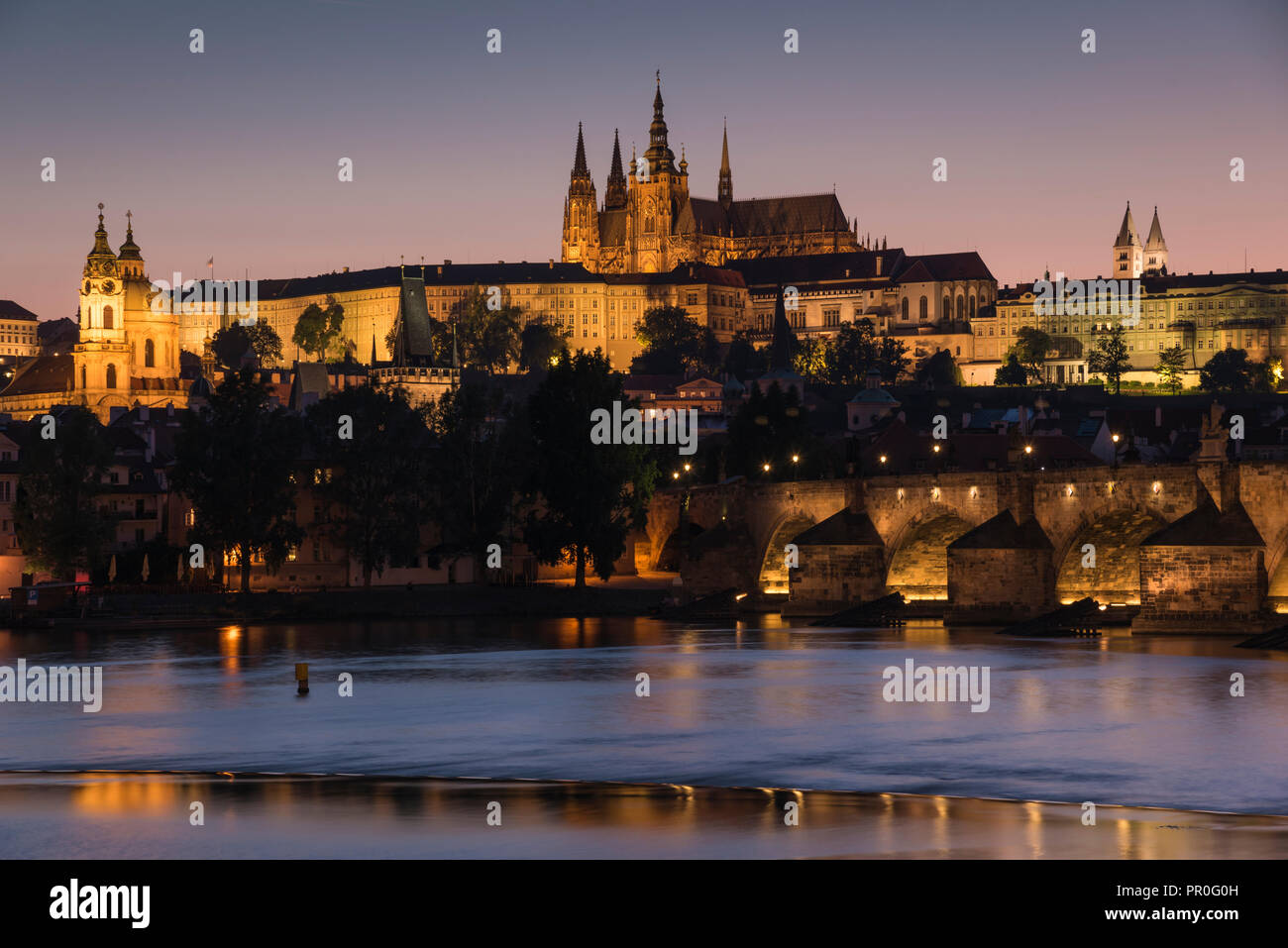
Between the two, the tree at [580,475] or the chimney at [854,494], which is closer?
the chimney at [854,494]

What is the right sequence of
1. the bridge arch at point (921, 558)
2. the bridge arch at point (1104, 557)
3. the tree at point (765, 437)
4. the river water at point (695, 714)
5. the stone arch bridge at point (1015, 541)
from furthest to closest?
1. the tree at point (765, 437)
2. the bridge arch at point (921, 558)
3. the bridge arch at point (1104, 557)
4. the stone arch bridge at point (1015, 541)
5. the river water at point (695, 714)

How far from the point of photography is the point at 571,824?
3403cm

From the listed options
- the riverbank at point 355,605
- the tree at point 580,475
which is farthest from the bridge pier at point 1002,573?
the tree at point 580,475

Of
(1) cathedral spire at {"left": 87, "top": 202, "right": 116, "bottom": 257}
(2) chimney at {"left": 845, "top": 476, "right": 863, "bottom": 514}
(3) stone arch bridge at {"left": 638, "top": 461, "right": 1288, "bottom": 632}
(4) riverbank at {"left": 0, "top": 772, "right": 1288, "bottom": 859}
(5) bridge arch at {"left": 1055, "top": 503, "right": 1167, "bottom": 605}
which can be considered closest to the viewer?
(4) riverbank at {"left": 0, "top": 772, "right": 1288, "bottom": 859}

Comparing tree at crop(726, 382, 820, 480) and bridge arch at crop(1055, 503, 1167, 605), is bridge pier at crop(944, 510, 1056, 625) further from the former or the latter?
tree at crop(726, 382, 820, 480)

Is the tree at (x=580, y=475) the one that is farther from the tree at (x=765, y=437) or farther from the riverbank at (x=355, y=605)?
the tree at (x=765, y=437)

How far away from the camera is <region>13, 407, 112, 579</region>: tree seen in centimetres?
8469

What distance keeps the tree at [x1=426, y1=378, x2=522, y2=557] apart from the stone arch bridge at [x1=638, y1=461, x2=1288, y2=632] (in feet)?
30.5

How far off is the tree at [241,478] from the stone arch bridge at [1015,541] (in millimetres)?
18968

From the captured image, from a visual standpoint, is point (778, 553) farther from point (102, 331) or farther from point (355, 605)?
point (102, 331)

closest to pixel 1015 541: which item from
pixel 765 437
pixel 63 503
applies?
pixel 765 437

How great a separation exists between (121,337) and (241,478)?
107 meters

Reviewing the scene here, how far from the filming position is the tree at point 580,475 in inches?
3450

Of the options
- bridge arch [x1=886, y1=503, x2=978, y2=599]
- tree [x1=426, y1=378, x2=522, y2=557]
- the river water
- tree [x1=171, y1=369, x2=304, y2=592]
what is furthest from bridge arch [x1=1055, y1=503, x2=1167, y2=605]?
tree [x1=171, y1=369, x2=304, y2=592]
